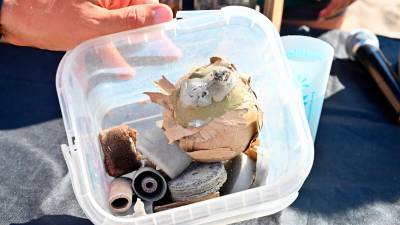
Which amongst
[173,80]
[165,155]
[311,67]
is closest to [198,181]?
[165,155]

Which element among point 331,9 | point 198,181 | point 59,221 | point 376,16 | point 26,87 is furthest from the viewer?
point 376,16

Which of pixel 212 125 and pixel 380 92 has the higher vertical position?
pixel 212 125

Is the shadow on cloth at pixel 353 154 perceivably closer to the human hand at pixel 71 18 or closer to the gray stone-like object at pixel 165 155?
the gray stone-like object at pixel 165 155

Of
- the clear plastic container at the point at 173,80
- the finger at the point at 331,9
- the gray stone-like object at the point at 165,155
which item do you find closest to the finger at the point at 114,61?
the clear plastic container at the point at 173,80

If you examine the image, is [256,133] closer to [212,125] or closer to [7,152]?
[212,125]

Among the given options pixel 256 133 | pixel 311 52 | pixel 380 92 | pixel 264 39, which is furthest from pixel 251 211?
pixel 380 92

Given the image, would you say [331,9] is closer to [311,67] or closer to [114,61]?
[311,67]
